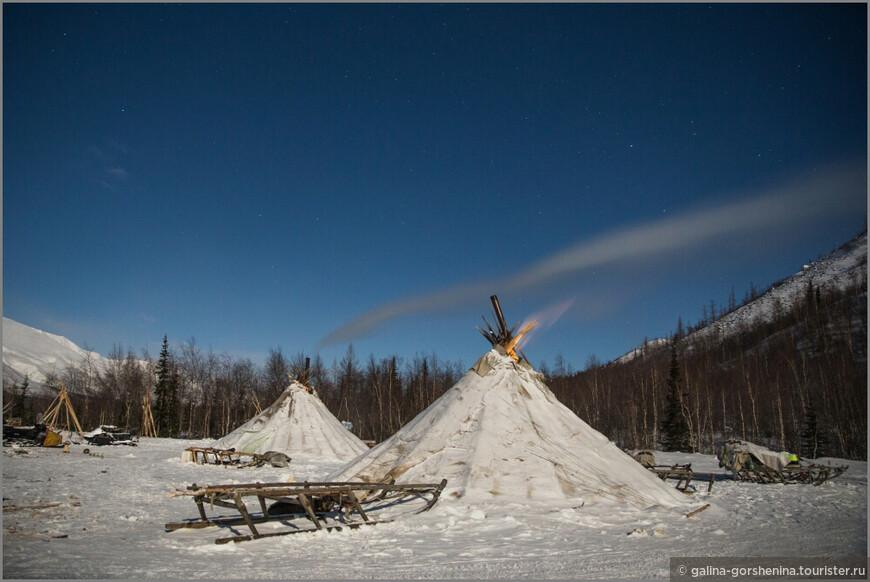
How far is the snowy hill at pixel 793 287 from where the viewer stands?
8175 centimetres

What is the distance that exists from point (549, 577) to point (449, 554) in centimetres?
137

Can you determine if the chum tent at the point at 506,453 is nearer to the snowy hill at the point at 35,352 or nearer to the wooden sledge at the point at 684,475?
the wooden sledge at the point at 684,475

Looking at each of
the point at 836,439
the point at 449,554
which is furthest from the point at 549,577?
the point at 836,439

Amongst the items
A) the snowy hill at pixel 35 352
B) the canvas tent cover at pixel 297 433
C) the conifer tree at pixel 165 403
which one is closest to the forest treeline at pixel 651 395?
the conifer tree at pixel 165 403

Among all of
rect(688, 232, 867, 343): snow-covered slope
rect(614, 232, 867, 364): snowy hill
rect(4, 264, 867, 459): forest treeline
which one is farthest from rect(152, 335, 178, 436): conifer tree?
rect(688, 232, 867, 343): snow-covered slope

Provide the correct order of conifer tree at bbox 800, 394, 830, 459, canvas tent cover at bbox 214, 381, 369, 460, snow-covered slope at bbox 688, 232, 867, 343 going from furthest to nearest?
snow-covered slope at bbox 688, 232, 867, 343 → conifer tree at bbox 800, 394, 830, 459 → canvas tent cover at bbox 214, 381, 369, 460

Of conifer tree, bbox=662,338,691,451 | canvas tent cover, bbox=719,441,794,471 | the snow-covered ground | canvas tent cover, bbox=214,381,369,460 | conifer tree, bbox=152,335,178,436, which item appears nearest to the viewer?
the snow-covered ground

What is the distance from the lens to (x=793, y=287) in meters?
97.5

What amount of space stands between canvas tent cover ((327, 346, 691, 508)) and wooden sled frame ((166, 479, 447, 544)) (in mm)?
721

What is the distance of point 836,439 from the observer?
35.1 m

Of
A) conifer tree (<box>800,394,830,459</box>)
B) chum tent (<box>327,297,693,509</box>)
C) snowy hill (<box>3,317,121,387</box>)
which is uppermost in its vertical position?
snowy hill (<box>3,317,121,387</box>)

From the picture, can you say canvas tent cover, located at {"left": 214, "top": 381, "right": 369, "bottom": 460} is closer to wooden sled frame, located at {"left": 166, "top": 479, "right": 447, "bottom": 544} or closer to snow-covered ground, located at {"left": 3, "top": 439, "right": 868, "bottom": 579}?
snow-covered ground, located at {"left": 3, "top": 439, "right": 868, "bottom": 579}

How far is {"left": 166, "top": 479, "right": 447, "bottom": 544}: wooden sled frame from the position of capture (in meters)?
6.49

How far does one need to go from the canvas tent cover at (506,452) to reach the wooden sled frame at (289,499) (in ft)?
2.37
